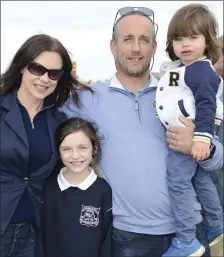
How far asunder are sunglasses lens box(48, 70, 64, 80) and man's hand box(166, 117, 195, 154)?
101cm

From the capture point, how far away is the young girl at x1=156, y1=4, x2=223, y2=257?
3053 mm

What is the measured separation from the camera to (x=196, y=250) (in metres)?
3.19

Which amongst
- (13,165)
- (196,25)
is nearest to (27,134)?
(13,165)

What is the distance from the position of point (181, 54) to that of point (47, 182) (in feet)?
4.85

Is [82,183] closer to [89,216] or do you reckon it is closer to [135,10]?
[89,216]

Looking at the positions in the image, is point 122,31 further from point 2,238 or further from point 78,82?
point 2,238

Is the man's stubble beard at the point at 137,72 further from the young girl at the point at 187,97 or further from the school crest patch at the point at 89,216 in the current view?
the school crest patch at the point at 89,216

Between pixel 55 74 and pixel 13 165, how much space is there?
2.64ft

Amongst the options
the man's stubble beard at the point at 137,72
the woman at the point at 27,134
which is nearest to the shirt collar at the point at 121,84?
the man's stubble beard at the point at 137,72

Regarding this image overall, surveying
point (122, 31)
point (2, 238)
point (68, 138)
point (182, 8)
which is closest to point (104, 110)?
point (68, 138)

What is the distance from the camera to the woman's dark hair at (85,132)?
330 centimetres

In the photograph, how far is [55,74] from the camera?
130 inches

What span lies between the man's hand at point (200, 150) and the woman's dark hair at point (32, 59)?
1.06 meters

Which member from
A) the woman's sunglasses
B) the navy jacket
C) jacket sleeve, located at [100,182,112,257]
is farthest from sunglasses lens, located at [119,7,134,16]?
jacket sleeve, located at [100,182,112,257]
